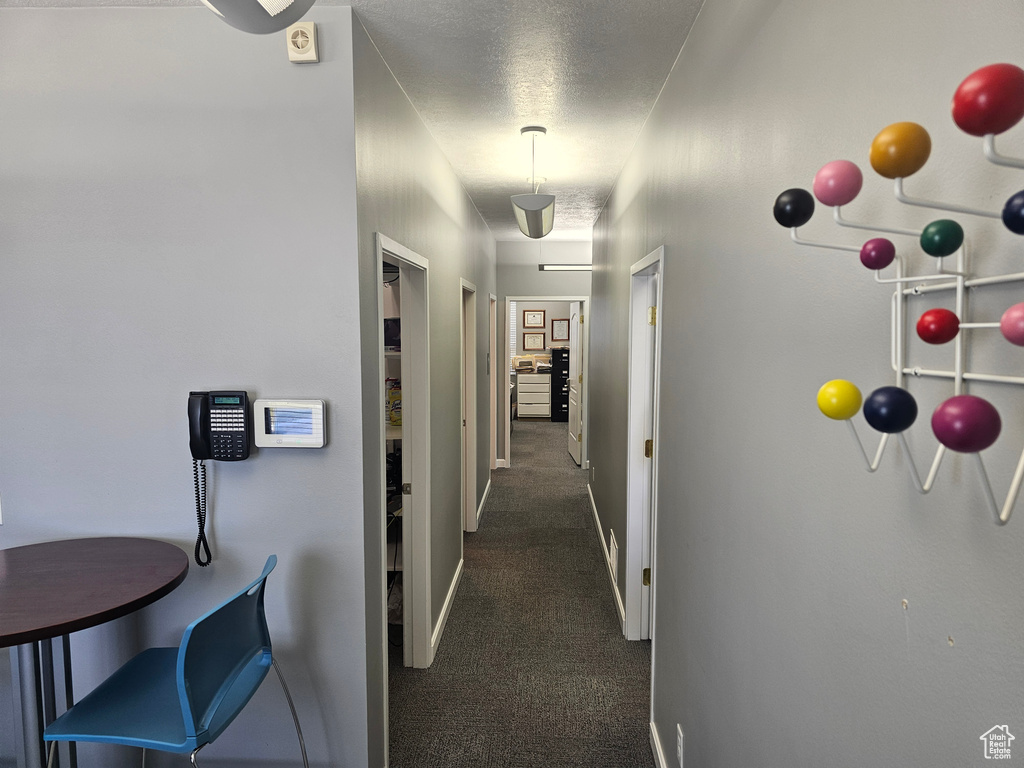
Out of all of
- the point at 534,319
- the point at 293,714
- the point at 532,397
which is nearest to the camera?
the point at 293,714

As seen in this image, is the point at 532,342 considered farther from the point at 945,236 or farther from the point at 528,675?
the point at 945,236

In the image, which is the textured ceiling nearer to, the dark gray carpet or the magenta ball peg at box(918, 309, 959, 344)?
the magenta ball peg at box(918, 309, 959, 344)

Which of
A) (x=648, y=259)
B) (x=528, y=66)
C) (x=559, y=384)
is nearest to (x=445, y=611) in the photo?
(x=648, y=259)

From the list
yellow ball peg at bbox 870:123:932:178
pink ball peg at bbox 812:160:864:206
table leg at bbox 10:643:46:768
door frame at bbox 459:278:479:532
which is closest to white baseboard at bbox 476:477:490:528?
door frame at bbox 459:278:479:532

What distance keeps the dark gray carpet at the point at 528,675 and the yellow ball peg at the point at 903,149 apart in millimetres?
2528

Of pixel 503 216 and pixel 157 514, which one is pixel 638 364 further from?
pixel 503 216

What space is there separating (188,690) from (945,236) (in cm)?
181

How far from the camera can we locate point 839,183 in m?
0.68

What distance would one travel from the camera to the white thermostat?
1.97m

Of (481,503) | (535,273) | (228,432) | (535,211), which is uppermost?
(535,273)

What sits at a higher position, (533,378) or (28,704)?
(533,378)

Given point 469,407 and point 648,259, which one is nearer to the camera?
point 648,259

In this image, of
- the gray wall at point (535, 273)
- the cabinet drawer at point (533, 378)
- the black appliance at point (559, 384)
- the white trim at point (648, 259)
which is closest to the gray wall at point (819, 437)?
the white trim at point (648, 259)

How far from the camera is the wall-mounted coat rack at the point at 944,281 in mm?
483
